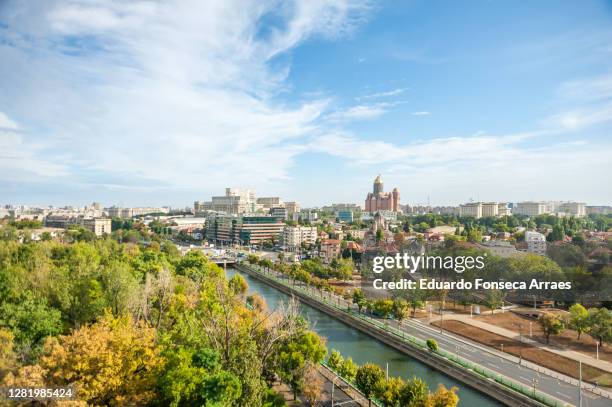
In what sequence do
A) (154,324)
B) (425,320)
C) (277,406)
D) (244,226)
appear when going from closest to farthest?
(277,406) → (154,324) → (425,320) → (244,226)

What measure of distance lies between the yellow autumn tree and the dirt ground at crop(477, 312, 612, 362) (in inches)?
462

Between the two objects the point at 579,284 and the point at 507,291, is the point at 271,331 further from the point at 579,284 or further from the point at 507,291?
the point at 579,284

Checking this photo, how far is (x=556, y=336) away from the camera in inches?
510

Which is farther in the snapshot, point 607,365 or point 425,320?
point 425,320

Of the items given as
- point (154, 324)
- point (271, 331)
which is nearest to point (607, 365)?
point (271, 331)

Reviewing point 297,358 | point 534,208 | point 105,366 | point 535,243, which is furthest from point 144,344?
point 534,208

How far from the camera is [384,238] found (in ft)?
113

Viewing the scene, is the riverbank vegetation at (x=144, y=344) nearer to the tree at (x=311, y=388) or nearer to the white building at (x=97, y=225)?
the tree at (x=311, y=388)

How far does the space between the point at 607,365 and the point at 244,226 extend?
126ft

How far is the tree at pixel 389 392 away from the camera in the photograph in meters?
7.63

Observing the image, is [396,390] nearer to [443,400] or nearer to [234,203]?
[443,400]

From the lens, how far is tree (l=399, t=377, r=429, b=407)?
723cm

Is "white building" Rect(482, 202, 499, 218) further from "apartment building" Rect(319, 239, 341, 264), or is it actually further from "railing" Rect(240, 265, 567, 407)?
"railing" Rect(240, 265, 567, 407)

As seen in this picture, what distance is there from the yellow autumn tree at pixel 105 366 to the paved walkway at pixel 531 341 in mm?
10976
